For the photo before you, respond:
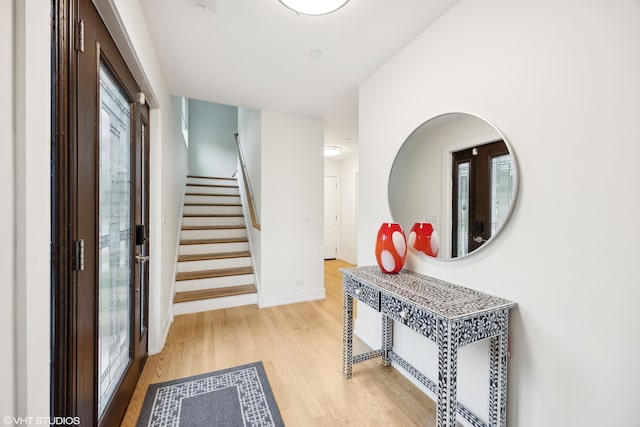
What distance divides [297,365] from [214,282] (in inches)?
67.2

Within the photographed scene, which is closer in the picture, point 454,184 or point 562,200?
point 562,200

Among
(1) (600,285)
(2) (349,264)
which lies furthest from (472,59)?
(2) (349,264)

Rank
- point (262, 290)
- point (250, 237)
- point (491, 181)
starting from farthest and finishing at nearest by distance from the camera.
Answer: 1. point (250, 237)
2. point (262, 290)
3. point (491, 181)

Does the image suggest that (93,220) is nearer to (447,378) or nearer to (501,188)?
(447,378)

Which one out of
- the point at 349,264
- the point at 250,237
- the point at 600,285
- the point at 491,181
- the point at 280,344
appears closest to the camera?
the point at 600,285

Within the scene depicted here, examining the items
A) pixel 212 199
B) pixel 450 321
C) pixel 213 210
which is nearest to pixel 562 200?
pixel 450 321

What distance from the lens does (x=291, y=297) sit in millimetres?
3285

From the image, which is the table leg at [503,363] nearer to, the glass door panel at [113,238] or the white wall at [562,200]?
the white wall at [562,200]

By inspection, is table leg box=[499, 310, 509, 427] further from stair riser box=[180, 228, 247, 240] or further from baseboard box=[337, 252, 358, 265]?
baseboard box=[337, 252, 358, 265]

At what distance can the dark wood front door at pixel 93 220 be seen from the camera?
80 centimetres

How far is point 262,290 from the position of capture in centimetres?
314
